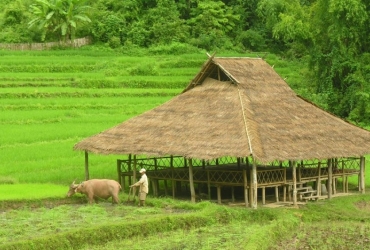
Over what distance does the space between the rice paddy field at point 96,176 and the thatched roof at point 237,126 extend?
4.48 ft

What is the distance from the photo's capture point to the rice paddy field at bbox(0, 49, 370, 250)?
50.5 feet

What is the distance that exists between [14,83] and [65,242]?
2140cm

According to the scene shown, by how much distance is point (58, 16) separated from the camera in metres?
42.7

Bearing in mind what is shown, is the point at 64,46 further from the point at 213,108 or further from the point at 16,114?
the point at 213,108

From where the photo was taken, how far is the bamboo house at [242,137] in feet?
63.9

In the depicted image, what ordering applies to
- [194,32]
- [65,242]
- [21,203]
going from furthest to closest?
[194,32] < [21,203] < [65,242]

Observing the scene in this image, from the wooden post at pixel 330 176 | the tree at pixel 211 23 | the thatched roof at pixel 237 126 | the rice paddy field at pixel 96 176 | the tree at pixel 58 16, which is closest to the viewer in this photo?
the rice paddy field at pixel 96 176

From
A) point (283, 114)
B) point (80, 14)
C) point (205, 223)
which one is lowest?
point (205, 223)

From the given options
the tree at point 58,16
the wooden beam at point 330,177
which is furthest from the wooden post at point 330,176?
the tree at point 58,16

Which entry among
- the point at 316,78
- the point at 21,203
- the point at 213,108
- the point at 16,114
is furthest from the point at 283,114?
the point at 316,78

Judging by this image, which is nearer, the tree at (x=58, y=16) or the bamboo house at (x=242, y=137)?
→ the bamboo house at (x=242, y=137)

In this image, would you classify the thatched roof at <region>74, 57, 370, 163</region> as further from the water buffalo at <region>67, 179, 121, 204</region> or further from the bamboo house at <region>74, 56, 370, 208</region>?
the water buffalo at <region>67, 179, 121, 204</region>

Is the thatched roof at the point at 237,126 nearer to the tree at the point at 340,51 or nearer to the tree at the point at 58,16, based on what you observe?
the tree at the point at 340,51

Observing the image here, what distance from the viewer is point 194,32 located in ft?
156
